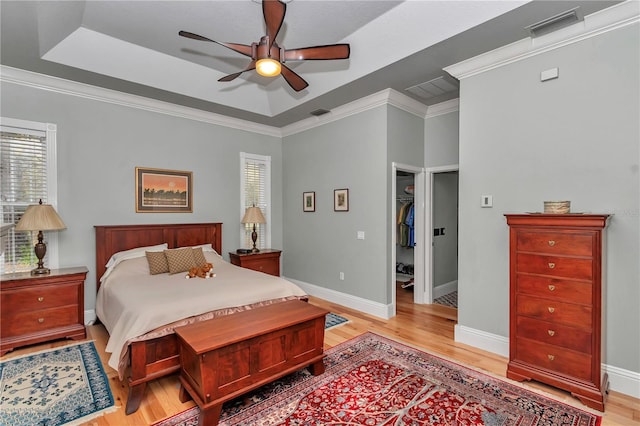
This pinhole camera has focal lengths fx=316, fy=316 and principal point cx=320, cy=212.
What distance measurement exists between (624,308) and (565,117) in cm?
162

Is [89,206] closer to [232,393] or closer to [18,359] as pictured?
[18,359]

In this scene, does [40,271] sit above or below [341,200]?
below

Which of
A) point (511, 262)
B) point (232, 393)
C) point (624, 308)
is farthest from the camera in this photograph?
point (511, 262)

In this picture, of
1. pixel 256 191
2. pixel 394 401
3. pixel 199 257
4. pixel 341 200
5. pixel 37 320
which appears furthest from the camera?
pixel 256 191

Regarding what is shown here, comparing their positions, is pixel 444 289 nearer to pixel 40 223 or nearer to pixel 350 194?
pixel 350 194

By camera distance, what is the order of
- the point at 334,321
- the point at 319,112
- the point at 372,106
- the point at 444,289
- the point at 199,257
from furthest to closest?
the point at 444,289, the point at 319,112, the point at 372,106, the point at 199,257, the point at 334,321

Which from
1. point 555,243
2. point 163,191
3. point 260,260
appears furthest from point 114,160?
point 555,243

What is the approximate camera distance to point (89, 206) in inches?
154

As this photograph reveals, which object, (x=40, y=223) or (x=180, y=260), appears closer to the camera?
(x=40, y=223)

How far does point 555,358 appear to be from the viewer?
247 centimetres

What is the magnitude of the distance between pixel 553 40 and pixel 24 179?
556 cm

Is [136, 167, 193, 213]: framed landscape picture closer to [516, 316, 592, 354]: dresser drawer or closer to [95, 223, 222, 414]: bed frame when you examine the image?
[95, 223, 222, 414]: bed frame

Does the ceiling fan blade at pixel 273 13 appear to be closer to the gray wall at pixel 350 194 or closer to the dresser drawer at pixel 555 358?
the gray wall at pixel 350 194

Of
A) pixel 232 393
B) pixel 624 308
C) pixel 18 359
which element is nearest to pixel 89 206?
pixel 18 359
